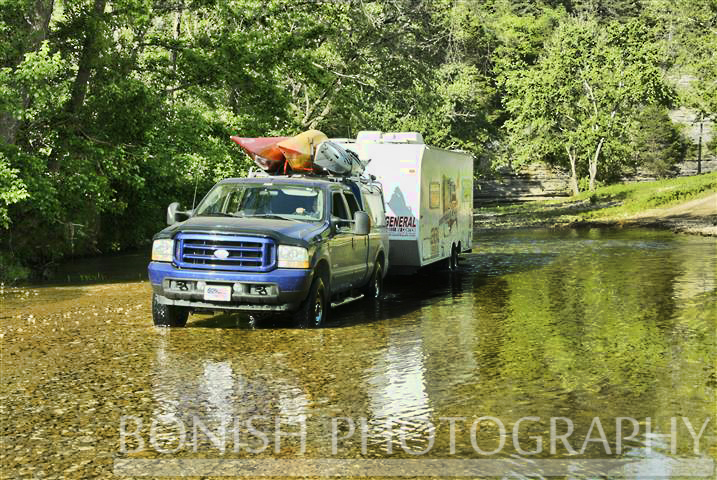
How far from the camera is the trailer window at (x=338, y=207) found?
15133 millimetres

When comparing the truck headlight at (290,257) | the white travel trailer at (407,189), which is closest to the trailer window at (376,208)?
the white travel trailer at (407,189)

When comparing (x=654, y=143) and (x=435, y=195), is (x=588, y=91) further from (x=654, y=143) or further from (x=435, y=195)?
(x=435, y=195)

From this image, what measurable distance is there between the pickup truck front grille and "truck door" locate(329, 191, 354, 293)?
1496 millimetres

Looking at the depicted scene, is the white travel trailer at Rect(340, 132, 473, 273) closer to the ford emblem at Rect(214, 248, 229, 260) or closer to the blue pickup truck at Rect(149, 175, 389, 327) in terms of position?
the blue pickup truck at Rect(149, 175, 389, 327)

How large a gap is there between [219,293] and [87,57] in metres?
12.9

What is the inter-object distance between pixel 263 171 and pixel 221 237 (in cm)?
457

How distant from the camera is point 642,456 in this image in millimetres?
6852

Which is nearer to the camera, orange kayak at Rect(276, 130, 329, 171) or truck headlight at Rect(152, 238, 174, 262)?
truck headlight at Rect(152, 238, 174, 262)

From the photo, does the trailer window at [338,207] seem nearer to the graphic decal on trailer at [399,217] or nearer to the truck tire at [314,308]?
the truck tire at [314,308]

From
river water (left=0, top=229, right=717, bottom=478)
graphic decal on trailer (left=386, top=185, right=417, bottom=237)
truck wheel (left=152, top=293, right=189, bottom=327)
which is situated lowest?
river water (left=0, top=229, right=717, bottom=478)

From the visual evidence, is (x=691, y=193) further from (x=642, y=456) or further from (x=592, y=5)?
(x=592, y=5)

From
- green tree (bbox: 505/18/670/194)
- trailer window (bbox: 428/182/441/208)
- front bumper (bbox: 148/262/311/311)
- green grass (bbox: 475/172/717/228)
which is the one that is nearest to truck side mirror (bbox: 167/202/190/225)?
front bumper (bbox: 148/262/311/311)

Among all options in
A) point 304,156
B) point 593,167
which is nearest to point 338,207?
point 304,156

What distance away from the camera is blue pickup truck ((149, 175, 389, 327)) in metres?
13.1
